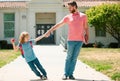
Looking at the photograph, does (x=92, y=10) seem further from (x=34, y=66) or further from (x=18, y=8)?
(x=34, y=66)

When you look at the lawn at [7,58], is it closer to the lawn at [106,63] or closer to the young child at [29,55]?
the lawn at [106,63]

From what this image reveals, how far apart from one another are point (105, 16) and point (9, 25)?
10.0m

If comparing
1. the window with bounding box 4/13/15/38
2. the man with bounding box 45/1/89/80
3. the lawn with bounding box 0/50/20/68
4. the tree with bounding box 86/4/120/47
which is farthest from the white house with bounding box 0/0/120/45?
the man with bounding box 45/1/89/80

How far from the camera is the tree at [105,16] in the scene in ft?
123

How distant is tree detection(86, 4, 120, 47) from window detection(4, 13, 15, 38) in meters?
8.03

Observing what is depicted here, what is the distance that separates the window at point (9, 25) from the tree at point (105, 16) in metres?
8.03

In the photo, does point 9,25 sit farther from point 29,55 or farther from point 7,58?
point 29,55

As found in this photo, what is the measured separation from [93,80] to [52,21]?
3263 centimetres

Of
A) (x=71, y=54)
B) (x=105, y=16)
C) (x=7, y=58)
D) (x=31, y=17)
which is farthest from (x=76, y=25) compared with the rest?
(x=31, y=17)

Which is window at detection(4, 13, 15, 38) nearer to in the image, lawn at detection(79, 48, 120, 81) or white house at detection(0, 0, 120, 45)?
Answer: white house at detection(0, 0, 120, 45)

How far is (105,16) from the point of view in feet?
124

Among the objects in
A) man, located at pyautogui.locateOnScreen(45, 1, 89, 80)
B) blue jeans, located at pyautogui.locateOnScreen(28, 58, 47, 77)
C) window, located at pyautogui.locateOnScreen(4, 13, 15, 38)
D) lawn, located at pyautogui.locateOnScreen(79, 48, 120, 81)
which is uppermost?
man, located at pyautogui.locateOnScreen(45, 1, 89, 80)

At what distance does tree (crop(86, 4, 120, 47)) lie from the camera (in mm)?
37594

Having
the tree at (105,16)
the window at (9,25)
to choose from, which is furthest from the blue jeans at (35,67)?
the window at (9,25)
